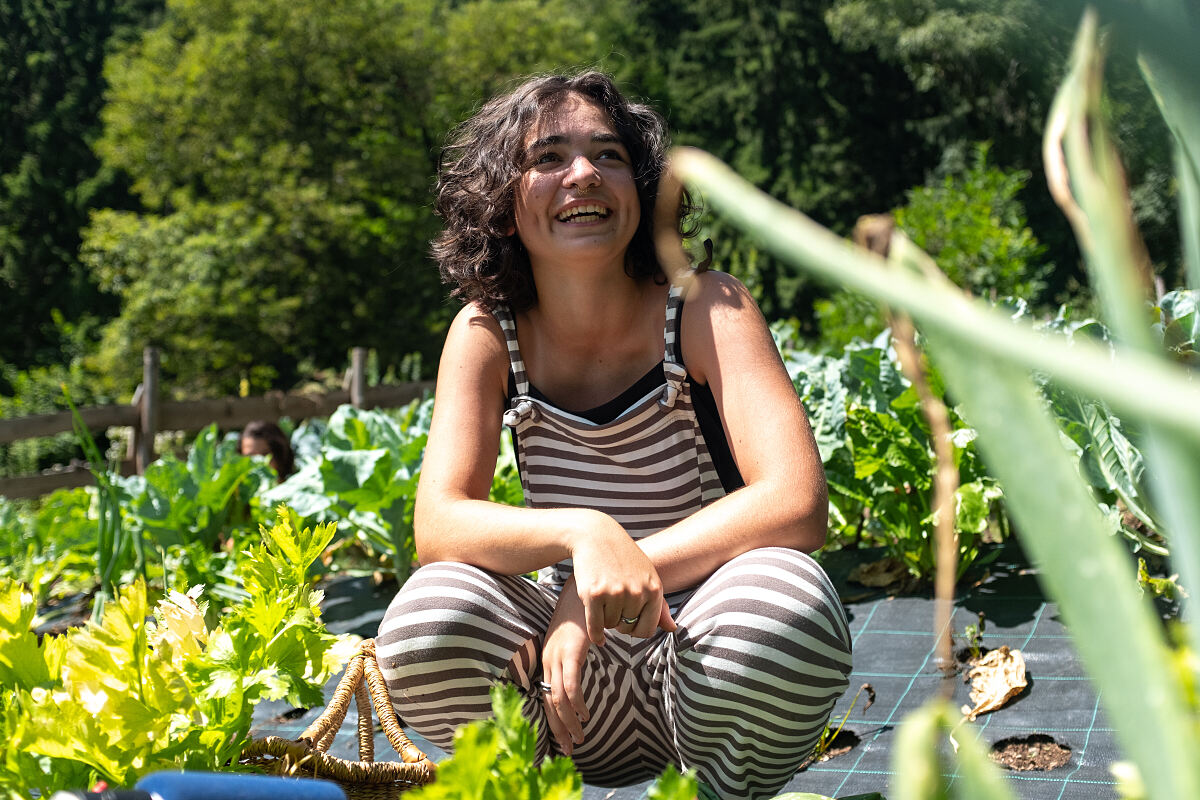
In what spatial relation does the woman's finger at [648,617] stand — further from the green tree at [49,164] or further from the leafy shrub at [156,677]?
the green tree at [49,164]

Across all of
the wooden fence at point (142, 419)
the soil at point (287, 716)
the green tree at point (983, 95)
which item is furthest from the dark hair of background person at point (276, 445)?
the green tree at point (983, 95)

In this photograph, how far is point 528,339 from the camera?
1604mm

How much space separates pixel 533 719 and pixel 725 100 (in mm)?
20433

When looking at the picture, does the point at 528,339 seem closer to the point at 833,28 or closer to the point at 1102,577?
the point at 1102,577

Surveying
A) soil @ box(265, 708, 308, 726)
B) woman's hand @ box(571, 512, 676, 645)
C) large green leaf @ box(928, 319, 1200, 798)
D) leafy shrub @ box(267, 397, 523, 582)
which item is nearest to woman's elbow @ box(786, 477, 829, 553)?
woman's hand @ box(571, 512, 676, 645)

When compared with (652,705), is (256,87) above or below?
above

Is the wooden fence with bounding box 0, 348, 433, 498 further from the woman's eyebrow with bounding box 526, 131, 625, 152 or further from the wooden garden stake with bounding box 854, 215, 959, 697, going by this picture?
the wooden garden stake with bounding box 854, 215, 959, 697

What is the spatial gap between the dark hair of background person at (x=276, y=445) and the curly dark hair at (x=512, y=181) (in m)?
2.83

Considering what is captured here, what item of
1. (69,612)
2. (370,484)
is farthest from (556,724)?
(69,612)

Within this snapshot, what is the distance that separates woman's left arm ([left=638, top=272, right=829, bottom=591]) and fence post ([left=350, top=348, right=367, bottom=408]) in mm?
6465

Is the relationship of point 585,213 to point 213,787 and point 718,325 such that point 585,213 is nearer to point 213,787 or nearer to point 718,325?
point 718,325

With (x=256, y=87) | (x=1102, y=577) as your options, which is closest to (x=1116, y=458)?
(x=1102, y=577)

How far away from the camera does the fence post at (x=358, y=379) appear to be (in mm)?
7664

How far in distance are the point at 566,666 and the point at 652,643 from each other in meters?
0.26
